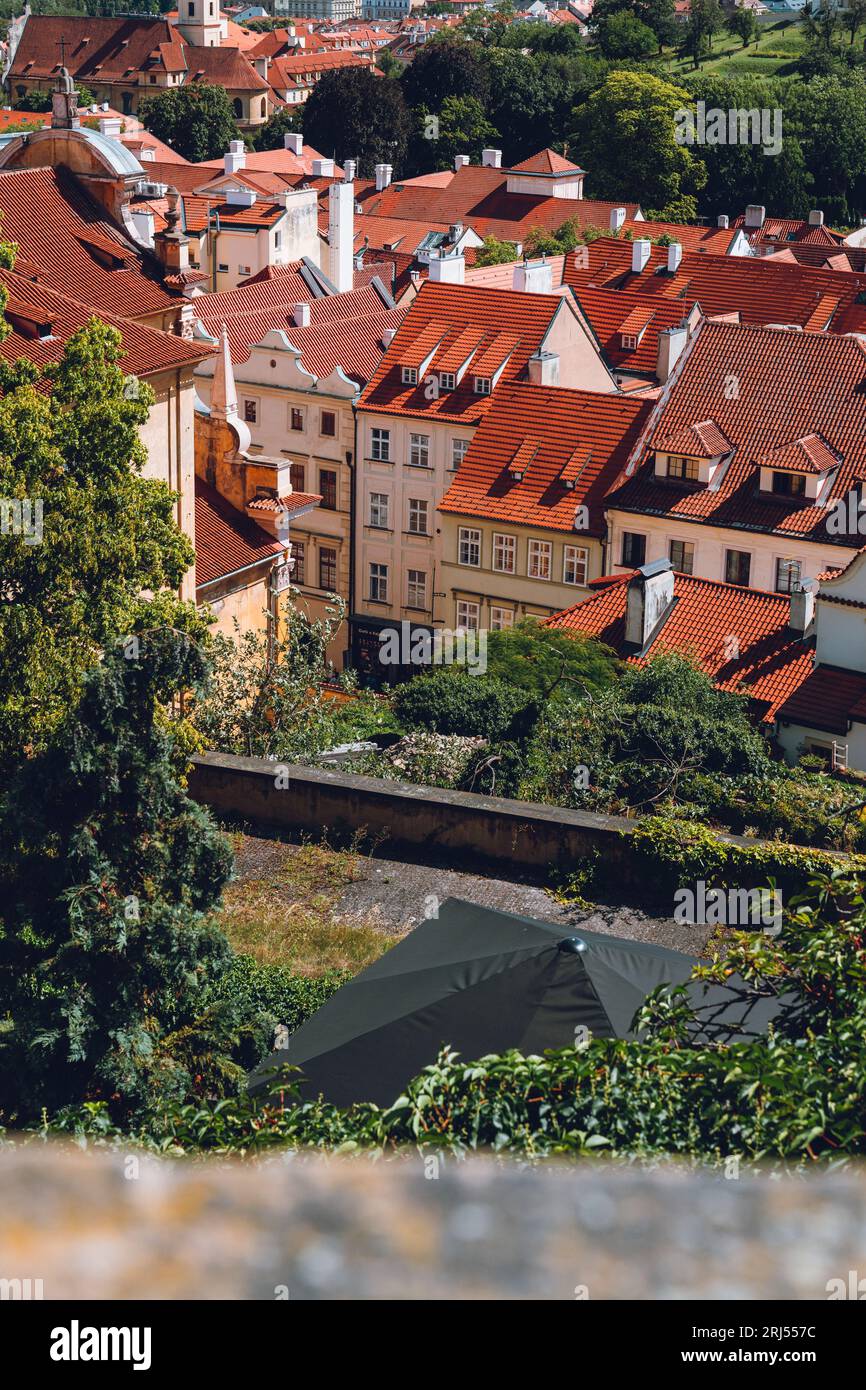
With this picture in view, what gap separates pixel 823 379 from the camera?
4881 centimetres

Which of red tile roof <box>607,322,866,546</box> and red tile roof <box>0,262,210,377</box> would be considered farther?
red tile roof <box>607,322,866,546</box>

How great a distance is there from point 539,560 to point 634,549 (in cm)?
253

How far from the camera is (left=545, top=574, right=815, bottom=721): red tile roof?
3784 cm

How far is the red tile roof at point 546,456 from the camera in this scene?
49.3 meters

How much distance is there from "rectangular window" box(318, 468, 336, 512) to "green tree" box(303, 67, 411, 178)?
301 ft

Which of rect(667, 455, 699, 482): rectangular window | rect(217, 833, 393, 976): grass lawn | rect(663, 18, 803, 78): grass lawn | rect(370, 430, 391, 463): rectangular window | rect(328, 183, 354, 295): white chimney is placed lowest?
rect(217, 833, 393, 976): grass lawn

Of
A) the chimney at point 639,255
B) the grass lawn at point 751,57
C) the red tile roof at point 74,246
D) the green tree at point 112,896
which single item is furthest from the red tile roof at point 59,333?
the grass lawn at point 751,57

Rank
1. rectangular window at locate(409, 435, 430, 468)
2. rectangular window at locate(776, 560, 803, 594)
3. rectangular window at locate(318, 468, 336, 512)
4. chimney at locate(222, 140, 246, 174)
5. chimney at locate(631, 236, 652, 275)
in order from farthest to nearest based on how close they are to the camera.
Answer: chimney at locate(222, 140, 246, 174), chimney at locate(631, 236, 652, 275), rectangular window at locate(318, 468, 336, 512), rectangular window at locate(409, 435, 430, 468), rectangular window at locate(776, 560, 803, 594)

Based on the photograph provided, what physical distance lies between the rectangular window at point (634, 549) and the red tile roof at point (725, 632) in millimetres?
5785

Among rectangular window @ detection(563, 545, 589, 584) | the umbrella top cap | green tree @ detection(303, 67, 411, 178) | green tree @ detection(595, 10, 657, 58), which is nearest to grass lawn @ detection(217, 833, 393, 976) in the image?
the umbrella top cap

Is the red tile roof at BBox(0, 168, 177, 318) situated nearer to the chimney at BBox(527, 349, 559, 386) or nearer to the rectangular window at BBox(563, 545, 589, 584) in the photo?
the rectangular window at BBox(563, 545, 589, 584)

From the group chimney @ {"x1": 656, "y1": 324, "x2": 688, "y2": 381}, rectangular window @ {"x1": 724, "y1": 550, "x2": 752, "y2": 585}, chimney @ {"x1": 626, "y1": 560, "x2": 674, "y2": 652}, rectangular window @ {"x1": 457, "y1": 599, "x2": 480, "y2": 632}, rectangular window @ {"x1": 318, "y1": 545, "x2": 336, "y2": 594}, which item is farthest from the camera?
chimney @ {"x1": 656, "y1": 324, "x2": 688, "y2": 381}

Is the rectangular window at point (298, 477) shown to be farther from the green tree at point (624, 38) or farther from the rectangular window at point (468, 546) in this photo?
the green tree at point (624, 38)

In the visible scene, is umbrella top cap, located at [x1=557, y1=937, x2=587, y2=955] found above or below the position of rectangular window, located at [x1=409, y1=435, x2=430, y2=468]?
below
